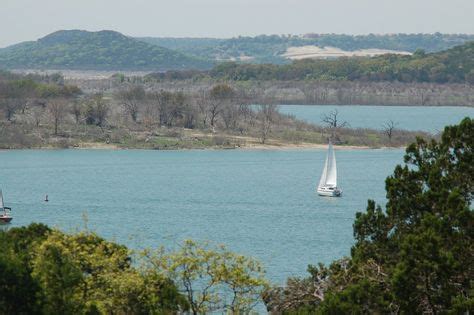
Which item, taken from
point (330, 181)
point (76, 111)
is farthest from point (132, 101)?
point (330, 181)

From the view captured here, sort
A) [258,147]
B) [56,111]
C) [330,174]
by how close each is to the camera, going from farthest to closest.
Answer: [56,111] → [258,147] → [330,174]

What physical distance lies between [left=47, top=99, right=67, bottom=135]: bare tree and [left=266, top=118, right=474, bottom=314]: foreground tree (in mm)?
96920

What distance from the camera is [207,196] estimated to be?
96625 mm

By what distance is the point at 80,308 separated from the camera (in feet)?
105

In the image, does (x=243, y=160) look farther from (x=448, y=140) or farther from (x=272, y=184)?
(x=448, y=140)

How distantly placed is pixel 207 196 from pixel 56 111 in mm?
40188

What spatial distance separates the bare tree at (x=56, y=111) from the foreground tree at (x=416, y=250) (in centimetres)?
9692

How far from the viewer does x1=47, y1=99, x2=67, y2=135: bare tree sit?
132m

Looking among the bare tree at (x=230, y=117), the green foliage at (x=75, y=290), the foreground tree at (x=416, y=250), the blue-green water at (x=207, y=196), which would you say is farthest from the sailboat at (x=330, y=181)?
the green foliage at (x=75, y=290)

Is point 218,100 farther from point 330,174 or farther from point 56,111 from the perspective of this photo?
point 330,174

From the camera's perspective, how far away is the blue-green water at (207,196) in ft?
232

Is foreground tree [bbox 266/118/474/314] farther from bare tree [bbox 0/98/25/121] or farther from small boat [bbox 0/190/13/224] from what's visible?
bare tree [bbox 0/98/25/121]

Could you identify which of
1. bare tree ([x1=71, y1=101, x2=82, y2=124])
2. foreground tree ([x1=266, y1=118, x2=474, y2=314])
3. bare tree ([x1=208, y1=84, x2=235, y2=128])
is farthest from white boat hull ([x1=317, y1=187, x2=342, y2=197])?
foreground tree ([x1=266, y1=118, x2=474, y2=314])

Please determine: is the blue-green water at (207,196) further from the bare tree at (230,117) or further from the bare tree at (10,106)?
the bare tree at (230,117)
